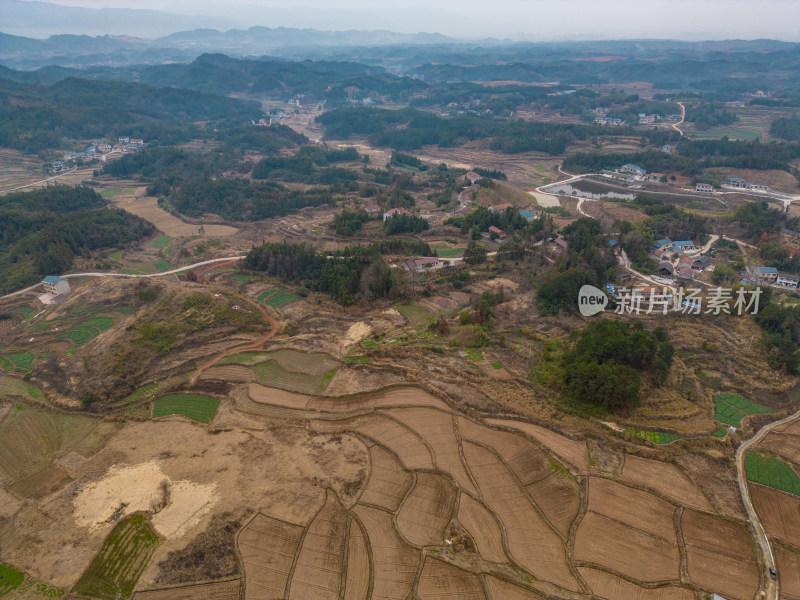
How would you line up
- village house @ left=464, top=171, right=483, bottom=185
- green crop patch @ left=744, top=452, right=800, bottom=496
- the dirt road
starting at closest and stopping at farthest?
green crop patch @ left=744, top=452, right=800, bottom=496
village house @ left=464, top=171, right=483, bottom=185
the dirt road

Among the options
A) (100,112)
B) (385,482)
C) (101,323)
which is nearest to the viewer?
(385,482)

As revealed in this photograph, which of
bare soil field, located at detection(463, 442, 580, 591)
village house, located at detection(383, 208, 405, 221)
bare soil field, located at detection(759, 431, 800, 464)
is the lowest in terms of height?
bare soil field, located at detection(463, 442, 580, 591)

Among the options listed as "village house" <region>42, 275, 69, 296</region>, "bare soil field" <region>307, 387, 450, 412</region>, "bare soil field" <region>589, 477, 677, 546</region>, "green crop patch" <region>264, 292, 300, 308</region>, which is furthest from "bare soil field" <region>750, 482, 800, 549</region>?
"village house" <region>42, 275, 69, 296</region>

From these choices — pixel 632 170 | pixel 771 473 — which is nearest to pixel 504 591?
pixel 771 473

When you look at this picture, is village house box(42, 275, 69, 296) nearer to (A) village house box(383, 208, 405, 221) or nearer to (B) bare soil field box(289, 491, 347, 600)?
(A) village house box(383, 208, 405, 221)

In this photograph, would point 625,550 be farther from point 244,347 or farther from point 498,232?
point 498,232

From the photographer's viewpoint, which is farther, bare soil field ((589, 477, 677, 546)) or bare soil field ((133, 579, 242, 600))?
bare soil field ((589, 477, 677, 546))
